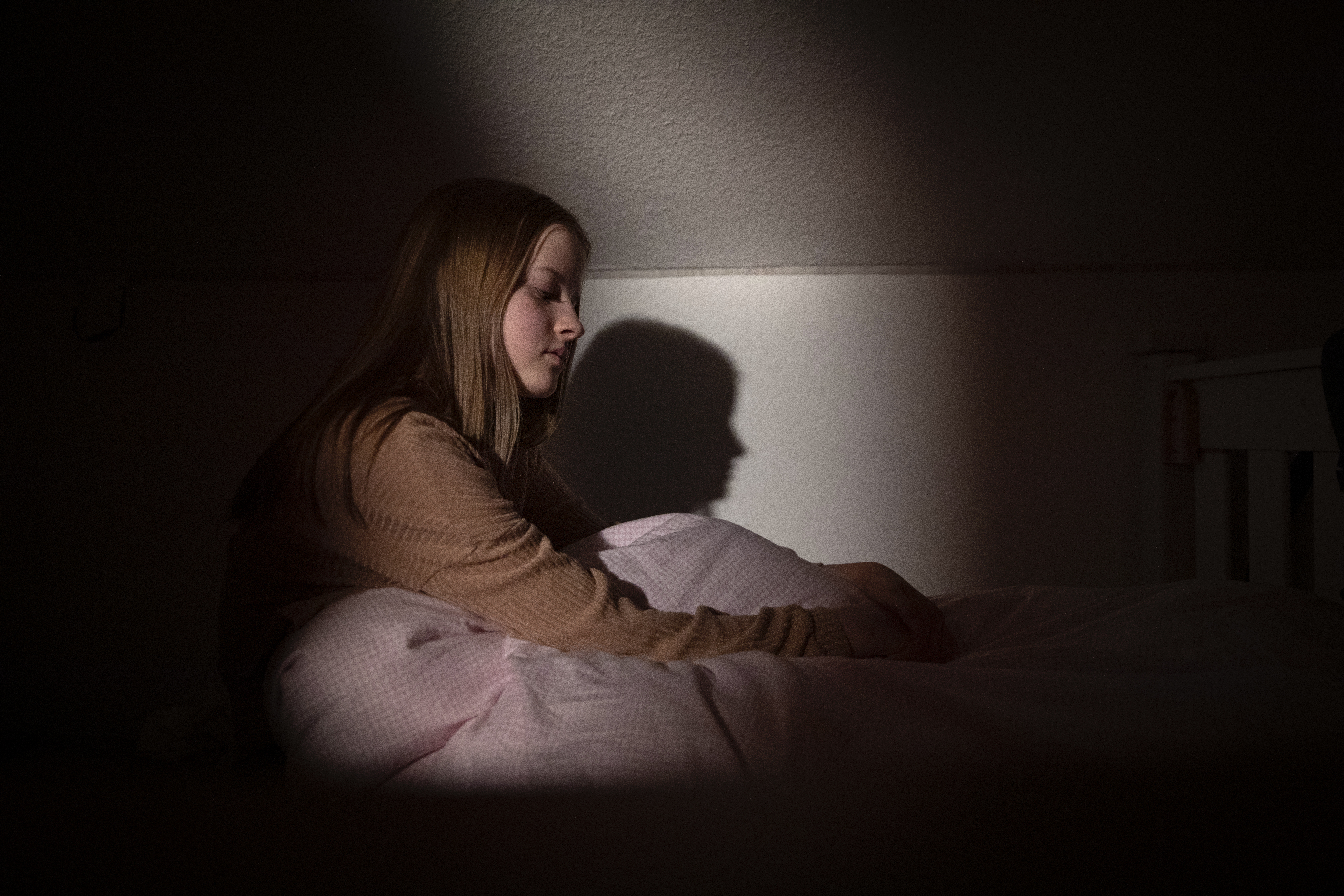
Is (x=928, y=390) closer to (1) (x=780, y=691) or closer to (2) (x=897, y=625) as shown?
(2) (x=897, y=625)

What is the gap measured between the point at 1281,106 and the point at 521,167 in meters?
1.05

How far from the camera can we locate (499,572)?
646 millimetres

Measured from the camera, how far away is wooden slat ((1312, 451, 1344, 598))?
0.88 metres

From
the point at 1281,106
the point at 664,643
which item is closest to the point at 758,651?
the point at 664,643

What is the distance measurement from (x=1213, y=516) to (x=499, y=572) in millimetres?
1078

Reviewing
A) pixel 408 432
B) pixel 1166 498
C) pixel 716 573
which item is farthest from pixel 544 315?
pixel 1166 498

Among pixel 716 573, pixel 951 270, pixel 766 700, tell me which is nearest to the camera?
pixel 766 700

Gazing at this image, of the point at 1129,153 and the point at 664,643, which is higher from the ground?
the point at 1129,153

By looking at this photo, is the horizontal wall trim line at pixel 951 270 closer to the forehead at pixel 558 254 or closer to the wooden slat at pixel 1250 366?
the wooden slat at pixel 1250 366

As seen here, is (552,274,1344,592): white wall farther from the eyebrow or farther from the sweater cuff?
the sweater cuff

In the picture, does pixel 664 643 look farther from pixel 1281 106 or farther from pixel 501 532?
pixel 1281 106

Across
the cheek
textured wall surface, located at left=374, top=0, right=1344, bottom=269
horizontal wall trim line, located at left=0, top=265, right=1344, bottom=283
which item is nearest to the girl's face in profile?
the cheek

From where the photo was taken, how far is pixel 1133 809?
315 millimetres

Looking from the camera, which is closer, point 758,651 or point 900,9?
point 758,651
